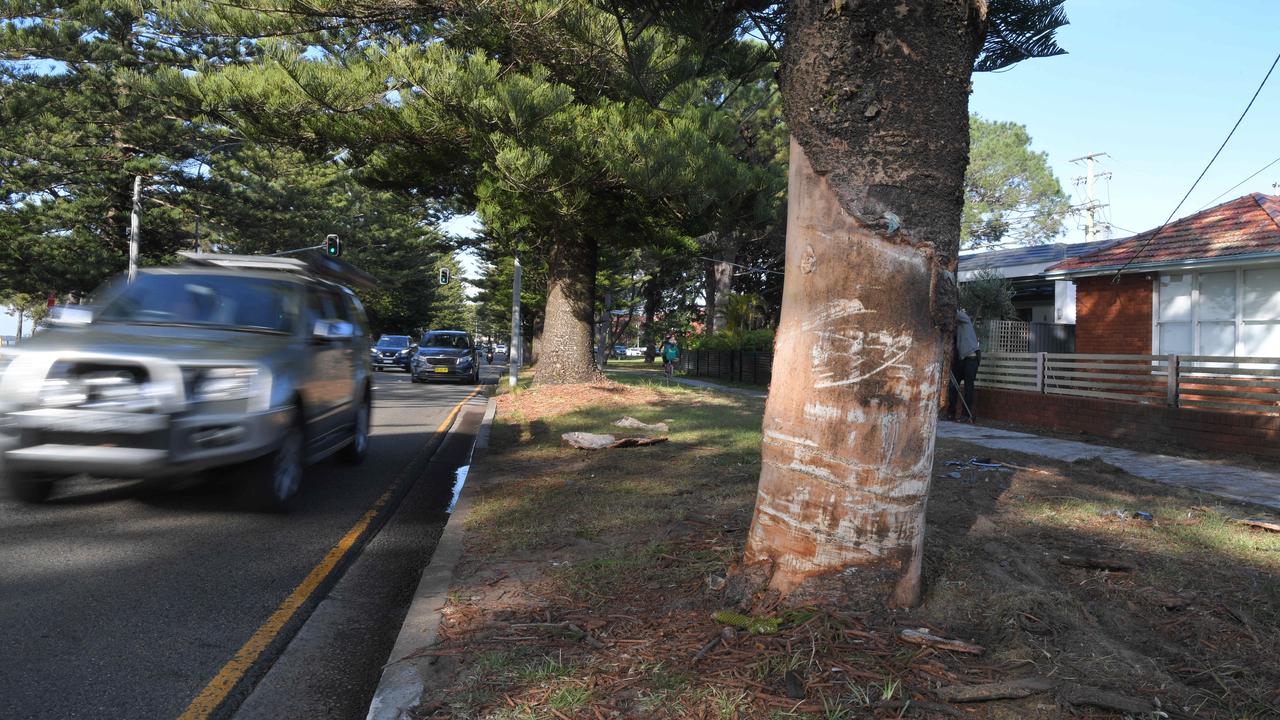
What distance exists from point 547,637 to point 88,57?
110 feet

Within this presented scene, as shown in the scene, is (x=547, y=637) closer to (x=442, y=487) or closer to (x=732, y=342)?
(x=442, y=487)

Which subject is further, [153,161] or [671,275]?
[671,275]

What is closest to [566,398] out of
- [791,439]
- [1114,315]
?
[1114,315]

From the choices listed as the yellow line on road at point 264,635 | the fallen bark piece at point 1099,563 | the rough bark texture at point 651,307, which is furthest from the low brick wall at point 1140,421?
the rough bark texture at point 651,307

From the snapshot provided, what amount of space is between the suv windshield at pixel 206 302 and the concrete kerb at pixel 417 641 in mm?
2741

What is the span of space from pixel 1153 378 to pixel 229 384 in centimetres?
1149

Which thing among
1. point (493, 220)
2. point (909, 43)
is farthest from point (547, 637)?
point (493, 220)

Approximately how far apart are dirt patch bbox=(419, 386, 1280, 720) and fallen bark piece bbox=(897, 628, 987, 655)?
0.09 ft

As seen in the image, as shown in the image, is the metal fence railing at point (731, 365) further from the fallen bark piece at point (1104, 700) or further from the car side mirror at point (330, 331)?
the fallen bark piece at point (1104, 700)

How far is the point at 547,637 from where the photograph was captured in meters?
3.64

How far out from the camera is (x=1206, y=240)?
581 inches

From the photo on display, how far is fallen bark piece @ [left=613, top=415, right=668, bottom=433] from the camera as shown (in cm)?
1118

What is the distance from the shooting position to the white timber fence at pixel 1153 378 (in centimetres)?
1009

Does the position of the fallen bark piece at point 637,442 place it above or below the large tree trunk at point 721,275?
below
